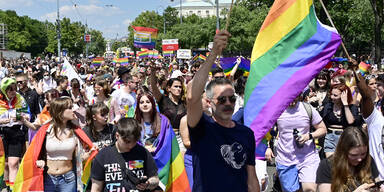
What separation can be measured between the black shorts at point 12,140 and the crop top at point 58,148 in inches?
98.0

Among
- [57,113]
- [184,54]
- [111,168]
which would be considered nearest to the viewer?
[111,168]

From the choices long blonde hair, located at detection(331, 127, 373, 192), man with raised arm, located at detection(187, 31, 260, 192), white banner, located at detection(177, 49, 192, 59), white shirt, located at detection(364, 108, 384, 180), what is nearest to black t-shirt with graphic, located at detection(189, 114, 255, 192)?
man with raised arm, located at detection(187, 31, 260, 192)

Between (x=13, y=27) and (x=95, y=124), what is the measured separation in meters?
100

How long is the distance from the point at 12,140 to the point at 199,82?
5165 mm

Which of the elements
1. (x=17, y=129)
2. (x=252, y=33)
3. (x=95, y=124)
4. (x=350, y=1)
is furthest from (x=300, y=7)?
(x=252, y=33)

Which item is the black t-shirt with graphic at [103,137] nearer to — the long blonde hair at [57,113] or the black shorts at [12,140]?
Result: the long blonde hair at [57,113]

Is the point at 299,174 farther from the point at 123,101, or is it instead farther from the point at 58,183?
the point at 123,101

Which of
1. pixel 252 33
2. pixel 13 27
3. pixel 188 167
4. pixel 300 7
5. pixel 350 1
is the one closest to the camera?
pixel 300 7

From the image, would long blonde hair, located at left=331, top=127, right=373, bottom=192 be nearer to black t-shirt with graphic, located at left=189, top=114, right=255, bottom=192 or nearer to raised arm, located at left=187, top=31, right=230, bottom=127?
black t-shirt with graphic, located at left=189, top=114, right=255, bottom=192

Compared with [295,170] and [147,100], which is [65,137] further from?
[295,170]

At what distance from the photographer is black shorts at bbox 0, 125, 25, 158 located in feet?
24.1

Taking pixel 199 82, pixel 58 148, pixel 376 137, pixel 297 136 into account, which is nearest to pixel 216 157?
pixel 199 82

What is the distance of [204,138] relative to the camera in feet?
10.8

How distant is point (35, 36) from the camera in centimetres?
10569
